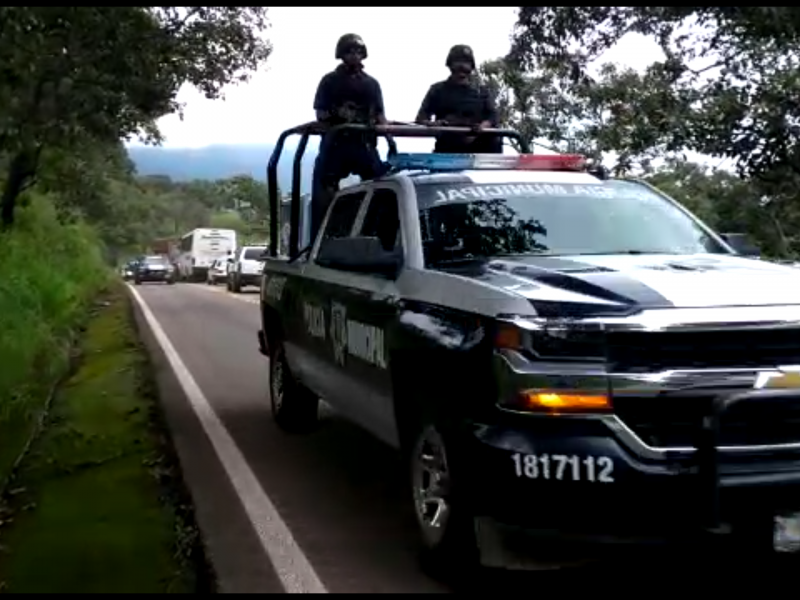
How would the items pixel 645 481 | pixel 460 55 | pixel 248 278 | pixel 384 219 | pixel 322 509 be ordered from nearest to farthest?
pixel 645 481 < pixel 322 509 < pixel 384 219 < pixel 460 55 < pixel 248 278

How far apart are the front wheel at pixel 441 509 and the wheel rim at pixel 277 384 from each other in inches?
154

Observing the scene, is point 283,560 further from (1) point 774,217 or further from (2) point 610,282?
(1) point 774,217

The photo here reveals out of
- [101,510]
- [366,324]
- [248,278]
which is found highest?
[366,324]

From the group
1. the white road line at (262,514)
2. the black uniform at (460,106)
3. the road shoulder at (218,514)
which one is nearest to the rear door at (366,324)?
the white road line at (262,514)

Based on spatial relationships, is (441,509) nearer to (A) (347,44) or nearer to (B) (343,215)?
(B) (343,215)

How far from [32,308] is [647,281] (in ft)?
45.8

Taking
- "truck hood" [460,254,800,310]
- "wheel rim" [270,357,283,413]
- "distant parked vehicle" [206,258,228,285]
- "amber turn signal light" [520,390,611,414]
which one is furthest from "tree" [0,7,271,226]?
"distant parked vehicle" [206,258,228,285]

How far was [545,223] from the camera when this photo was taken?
6477 mm

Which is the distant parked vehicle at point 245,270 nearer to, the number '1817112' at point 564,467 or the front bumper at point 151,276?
the front bumper at point 151,276

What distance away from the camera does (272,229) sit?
10258 millimetres

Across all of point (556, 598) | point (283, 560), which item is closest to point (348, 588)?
point (283, 560)

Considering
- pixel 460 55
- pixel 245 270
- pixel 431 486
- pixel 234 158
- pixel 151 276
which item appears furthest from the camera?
pixel 151 276

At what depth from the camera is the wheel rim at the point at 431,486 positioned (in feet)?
17.6

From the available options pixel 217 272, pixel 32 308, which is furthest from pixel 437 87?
pixel 217 272
